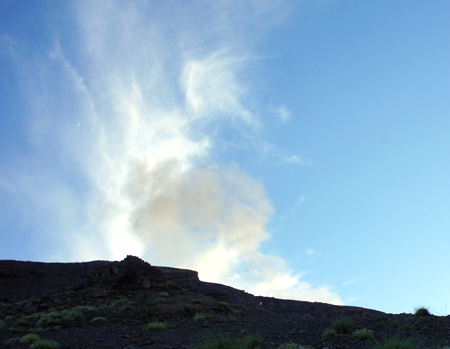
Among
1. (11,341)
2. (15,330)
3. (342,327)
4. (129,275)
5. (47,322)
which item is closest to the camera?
(342,327)

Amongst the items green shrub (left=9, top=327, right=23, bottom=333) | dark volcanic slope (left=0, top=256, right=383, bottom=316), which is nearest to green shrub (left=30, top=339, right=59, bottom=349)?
green shrub (left=9, top=327, right=23, bottom=333)

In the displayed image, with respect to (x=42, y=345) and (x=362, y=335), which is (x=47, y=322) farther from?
(x=362, y=335)

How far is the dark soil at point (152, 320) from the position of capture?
12281 mm

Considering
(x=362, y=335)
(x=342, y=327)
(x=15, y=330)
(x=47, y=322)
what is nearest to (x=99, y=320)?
(x=47, y=322)

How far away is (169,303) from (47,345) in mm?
11421

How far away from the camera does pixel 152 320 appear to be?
19156mm

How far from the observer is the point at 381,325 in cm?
1342

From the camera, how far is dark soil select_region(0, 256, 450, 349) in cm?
1228

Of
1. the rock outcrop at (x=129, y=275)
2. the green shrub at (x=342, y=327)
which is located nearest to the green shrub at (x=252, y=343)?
the green shrub at (x=342, y=327)

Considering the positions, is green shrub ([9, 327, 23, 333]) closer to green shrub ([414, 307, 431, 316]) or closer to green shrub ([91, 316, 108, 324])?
green shrub ([91, 316, 108, 324])

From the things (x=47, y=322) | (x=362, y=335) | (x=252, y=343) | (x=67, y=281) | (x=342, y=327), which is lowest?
(x=252, y=343)

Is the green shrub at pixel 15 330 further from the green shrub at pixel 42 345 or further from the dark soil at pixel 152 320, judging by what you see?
the green shrub at pixel 42 345

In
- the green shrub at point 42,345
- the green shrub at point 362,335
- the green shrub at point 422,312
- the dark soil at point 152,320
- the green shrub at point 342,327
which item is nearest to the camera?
the green shrub at point 362,335

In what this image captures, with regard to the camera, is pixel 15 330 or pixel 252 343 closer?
pixel 252 343
